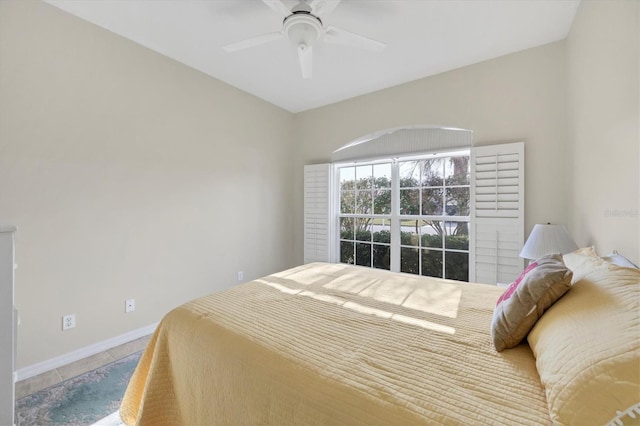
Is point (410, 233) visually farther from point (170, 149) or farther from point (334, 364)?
point (170, 149)

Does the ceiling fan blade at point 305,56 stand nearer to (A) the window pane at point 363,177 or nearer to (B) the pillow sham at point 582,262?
(A) the window pane at point 363,177

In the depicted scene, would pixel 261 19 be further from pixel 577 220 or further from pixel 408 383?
pixel 577 220

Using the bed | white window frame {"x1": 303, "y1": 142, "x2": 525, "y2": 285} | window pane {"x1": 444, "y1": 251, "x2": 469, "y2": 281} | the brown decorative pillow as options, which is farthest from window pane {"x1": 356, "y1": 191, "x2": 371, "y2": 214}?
the brown decorative pillow

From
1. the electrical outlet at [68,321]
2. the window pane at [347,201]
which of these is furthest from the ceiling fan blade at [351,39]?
the electrical outlet at [68,321]

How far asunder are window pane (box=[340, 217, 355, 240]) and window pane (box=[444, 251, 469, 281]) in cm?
123

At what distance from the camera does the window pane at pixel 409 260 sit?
3.27 meters

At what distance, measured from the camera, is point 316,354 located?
104 centimetres

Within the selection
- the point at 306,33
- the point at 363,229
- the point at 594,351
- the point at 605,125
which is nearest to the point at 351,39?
the point at 306,33

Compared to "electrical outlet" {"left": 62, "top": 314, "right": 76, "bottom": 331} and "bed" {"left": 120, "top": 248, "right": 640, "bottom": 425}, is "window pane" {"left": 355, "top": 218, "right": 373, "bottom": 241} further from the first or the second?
"electrical outlet" {"left": 62, "top": 314, "right": 76, "bottom": 331}

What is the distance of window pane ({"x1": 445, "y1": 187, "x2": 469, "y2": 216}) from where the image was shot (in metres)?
2.95

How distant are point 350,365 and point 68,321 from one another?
244 centimetres

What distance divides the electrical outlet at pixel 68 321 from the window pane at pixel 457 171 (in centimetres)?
368

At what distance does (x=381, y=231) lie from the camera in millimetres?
3557

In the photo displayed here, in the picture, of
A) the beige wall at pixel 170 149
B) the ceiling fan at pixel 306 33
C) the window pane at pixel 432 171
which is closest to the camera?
the beige wall at pixel 170 149
